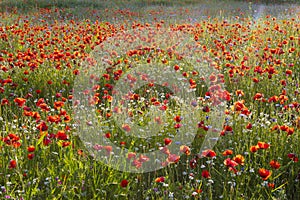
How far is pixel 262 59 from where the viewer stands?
5203mm

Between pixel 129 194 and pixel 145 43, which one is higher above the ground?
pixel 145 43

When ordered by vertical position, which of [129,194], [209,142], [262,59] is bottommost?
[129,194]

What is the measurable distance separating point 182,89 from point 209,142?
1.29 metres

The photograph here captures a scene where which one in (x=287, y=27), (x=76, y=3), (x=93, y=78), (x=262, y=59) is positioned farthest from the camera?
(x=76, y=3)

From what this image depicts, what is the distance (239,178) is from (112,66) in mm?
2965

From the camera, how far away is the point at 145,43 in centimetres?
660

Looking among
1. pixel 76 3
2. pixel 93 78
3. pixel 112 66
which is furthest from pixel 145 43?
pixel 76 3

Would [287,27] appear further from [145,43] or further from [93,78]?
[93,78]

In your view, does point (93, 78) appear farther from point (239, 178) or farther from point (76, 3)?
point (76, 3)

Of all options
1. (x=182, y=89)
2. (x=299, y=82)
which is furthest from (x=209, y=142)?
(x=299, y=82)

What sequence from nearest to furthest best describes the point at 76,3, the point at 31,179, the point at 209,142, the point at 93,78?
1. the point at 31,179
2. the point at 209,142
3. the point at 93,78
4. the point at 76,3

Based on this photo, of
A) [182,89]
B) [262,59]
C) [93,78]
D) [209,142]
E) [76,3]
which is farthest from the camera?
[76,3]

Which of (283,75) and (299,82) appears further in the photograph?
(283,75)

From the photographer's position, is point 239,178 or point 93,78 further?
point 93,78
